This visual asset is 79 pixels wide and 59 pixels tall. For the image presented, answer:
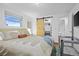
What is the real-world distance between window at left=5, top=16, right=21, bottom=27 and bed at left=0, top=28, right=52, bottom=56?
182mm

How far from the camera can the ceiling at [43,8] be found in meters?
1.97

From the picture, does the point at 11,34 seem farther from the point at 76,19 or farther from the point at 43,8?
the point at 76,19

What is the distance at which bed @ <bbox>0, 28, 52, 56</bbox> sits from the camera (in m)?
1.83

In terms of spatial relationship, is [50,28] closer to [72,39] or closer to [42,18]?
[42,18]

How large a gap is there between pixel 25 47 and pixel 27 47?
0.12ft

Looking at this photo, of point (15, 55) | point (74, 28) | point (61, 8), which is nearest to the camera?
point (15, 55)

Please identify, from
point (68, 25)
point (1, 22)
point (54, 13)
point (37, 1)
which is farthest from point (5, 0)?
point (68, 25)

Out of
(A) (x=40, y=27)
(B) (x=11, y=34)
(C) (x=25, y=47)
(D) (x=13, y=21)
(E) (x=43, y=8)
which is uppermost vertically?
(E) (x=43, y=8)

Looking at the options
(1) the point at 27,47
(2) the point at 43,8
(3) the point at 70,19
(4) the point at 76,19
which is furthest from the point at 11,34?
(4) the point at 76,19

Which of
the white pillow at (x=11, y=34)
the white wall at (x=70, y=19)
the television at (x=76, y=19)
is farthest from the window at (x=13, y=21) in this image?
the television at (x=76, y=19)

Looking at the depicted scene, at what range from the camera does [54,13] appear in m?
2.06

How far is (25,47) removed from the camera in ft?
6.10

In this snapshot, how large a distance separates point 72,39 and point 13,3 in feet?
4.62

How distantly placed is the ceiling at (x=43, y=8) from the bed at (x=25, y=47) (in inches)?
20.3
